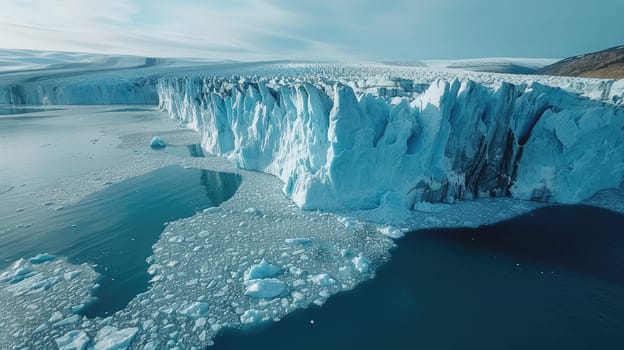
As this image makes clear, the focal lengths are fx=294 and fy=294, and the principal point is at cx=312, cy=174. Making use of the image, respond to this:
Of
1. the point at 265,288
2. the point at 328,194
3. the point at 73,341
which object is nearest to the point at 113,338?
the point at 73,341

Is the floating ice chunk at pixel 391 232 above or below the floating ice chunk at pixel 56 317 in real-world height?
above

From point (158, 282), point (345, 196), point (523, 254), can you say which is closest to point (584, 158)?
point (523, 254)

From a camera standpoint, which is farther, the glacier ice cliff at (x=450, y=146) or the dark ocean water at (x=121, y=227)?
the glacier ice cliff at (x=450, y=146)

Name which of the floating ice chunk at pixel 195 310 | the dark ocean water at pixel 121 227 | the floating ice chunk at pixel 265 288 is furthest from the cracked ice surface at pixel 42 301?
the floating ice chunk at pixel 265 288

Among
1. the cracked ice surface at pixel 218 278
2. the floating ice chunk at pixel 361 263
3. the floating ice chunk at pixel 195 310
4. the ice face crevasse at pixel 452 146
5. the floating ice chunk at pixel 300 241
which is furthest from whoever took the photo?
the ice face crevasse at pixel 452 146

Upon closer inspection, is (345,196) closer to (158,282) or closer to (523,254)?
(523,254)

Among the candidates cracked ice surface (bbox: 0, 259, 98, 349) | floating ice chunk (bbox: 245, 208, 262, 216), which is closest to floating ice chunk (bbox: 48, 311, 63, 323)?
cracked ice surface (bbox: 0, 259, 98, 349)

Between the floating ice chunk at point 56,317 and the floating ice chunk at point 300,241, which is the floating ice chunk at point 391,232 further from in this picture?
the floating ice chunk at point 56,317

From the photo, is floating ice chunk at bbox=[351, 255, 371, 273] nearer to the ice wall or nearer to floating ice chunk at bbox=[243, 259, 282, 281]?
floating ice chunk at bbox=[243, 259, 282, 281]
